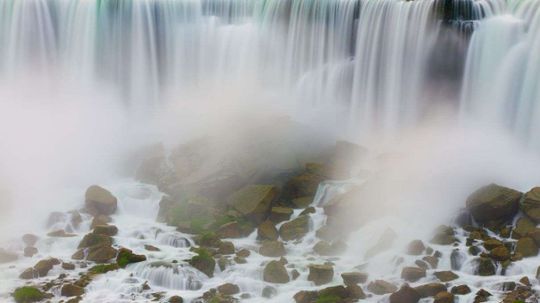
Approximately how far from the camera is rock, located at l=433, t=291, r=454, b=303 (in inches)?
623

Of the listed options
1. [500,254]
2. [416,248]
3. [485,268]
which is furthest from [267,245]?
[500,254]

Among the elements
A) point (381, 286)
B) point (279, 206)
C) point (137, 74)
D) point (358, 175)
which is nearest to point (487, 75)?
point (358, 175)

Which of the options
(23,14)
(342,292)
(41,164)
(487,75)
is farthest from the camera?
(23,14)

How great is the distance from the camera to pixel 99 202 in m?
22.1

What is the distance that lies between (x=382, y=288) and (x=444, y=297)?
152 centimetres

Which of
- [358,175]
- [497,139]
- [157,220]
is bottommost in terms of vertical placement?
[157,220]

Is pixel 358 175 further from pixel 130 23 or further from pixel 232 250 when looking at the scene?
pixel 130 23

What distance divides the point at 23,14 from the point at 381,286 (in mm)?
19136

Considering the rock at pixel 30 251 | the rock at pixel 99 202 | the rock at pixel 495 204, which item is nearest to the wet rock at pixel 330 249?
the rock at pixel 495 204

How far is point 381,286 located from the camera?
55.0ft

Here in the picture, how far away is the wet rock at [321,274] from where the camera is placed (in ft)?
57.5

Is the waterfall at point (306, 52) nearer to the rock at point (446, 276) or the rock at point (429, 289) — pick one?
the rock at point (446, 276)

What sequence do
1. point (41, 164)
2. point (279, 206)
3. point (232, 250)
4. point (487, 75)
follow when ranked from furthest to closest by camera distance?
point (41, 164), point (487, 75), point (279, 206), point (232, 250)

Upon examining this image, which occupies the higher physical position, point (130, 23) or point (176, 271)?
point (130, 23)
